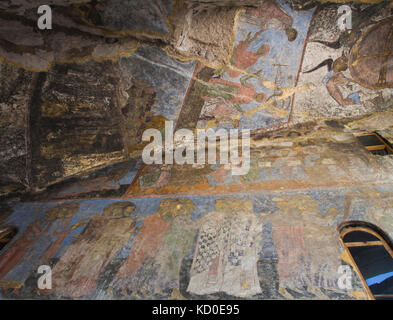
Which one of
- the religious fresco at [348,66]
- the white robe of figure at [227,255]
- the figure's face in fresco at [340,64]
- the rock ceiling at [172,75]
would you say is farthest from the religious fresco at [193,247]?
the figure's face in fresco at [340,64]

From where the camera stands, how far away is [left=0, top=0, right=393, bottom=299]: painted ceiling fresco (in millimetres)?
2930

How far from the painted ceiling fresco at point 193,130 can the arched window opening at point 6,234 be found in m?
0.08

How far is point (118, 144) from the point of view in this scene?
5031 mm

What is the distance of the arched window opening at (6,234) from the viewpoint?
3838 millimetres

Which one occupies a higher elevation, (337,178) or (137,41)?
(137,41)

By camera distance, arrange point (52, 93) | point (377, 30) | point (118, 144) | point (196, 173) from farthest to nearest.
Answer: point (118, 144) < point (196, 173) < point (52, 93) < point (377, 30)

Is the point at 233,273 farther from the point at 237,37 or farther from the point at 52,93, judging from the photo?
the point at 52,93

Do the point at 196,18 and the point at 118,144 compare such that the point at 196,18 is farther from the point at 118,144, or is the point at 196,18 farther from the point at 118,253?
the point at 118,253

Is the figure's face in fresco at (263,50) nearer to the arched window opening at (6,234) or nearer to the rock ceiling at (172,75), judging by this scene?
the rock ceiling at (172,75)

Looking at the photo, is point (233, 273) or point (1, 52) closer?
point (233, 273)

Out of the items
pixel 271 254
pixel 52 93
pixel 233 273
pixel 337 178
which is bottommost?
pixel 233 273

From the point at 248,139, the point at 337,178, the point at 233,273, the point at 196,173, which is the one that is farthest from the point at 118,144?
the point at 337,178

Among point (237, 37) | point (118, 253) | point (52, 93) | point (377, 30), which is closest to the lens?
point (118, 253)

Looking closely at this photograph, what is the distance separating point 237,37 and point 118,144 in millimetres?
3022
